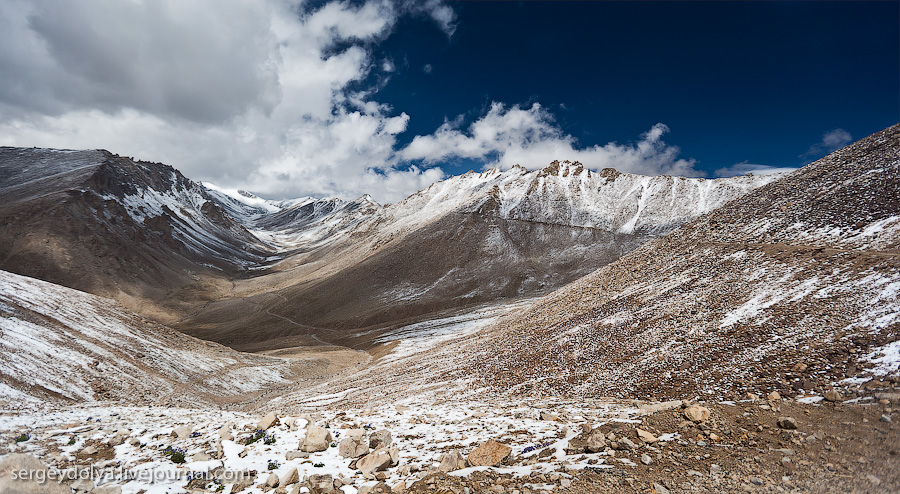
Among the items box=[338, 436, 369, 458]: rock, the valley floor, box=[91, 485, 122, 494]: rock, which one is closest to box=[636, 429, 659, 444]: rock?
the valley floor

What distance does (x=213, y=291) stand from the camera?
4582 inches

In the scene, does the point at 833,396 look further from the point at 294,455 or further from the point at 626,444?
the point at 294,455

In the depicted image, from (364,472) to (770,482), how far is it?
8.71 meters

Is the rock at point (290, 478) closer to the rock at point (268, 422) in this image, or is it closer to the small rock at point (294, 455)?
the small rock at point (294, 455)

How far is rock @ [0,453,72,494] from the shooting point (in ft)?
24.1

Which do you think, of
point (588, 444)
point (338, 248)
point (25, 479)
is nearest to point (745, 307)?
point (588, 444)

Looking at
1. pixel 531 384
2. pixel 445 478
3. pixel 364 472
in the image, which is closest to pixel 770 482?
pixel 445 478

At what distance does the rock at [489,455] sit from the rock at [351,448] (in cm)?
299

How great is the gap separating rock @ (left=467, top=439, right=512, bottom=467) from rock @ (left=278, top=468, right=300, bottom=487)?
4215 millimetres

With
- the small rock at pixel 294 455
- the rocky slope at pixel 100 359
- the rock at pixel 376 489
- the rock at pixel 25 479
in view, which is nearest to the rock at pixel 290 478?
the small rock at pixel 294 455

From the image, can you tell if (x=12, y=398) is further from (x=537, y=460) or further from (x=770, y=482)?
(x=770, y=482)

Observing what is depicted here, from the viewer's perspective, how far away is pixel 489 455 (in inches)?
383

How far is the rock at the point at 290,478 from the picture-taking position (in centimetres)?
921

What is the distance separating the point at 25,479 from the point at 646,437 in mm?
13531
